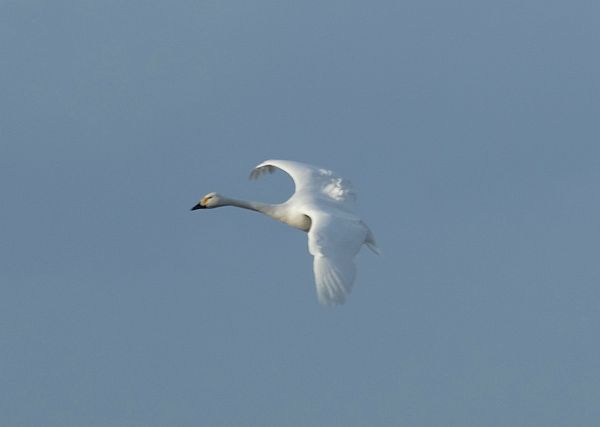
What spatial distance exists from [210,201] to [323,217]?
9.74 meters

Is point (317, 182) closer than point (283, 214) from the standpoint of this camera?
No

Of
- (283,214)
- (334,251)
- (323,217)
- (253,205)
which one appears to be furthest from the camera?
(253,205)

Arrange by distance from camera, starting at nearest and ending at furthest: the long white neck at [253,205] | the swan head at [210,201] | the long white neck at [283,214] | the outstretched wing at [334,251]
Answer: the outstretched wing at [334,251] < the long white neck at [283,214] < the long white neck at [253,205] < the swan head at [210,201]

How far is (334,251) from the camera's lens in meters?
54.2

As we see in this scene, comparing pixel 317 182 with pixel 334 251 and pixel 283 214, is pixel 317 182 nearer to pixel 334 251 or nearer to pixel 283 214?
pixel 283 214

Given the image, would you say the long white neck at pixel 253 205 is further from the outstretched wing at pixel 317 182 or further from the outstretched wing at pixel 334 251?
the outstretched wing at pixel 334 251

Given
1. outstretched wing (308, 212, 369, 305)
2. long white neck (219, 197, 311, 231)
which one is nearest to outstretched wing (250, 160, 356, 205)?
long white neck (219, 197, 311, 231)

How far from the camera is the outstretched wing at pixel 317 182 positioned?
209ft

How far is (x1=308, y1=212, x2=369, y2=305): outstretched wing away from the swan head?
814cm

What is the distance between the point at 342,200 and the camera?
63.2 metres

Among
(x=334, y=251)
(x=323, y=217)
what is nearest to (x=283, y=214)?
(x=323, y=217)

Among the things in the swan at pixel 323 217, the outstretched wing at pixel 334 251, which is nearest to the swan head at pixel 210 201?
the swan at pixel 323 217

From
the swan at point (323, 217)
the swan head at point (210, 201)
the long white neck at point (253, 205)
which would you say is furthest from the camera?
the swan head at point (210, 201)

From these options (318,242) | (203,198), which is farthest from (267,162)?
(318,242)
